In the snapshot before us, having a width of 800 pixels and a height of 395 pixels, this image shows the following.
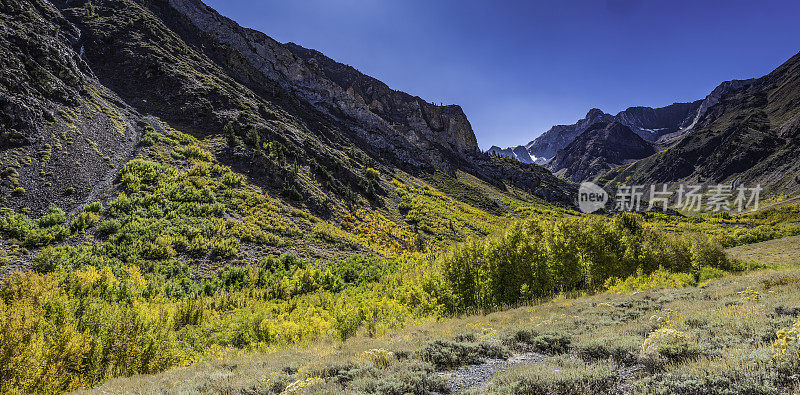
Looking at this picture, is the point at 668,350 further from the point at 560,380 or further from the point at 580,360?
the point at 560,380

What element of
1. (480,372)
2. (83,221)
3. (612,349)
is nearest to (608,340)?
(612,349)

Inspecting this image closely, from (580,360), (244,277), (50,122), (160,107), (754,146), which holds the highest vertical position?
(754,146)

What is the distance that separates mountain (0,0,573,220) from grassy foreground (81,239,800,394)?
22.5m

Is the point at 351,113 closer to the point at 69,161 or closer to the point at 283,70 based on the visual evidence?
the point at 283,70

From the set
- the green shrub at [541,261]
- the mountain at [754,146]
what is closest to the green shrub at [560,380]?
the green shrub at [541,261]

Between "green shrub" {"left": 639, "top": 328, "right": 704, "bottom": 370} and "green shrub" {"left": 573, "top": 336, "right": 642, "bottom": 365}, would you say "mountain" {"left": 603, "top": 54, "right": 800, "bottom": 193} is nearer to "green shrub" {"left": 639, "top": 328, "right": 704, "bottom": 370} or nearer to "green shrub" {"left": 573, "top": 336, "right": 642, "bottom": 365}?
"green shrub" {"left": 639, "top": 328, "right": 704, "bottom": 370}

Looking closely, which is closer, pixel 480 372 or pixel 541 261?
pixel 480 372

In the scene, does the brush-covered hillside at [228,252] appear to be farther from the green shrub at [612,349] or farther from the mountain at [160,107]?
the mountain at [160,107]

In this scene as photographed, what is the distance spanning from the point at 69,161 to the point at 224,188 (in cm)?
1105

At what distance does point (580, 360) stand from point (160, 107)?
185 ft

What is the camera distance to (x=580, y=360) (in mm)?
6289

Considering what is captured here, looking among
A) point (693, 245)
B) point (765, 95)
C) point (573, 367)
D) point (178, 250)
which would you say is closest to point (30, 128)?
point (178, 250)

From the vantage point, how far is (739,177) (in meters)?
137

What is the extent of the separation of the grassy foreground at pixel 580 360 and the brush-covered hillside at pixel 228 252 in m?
0.08
